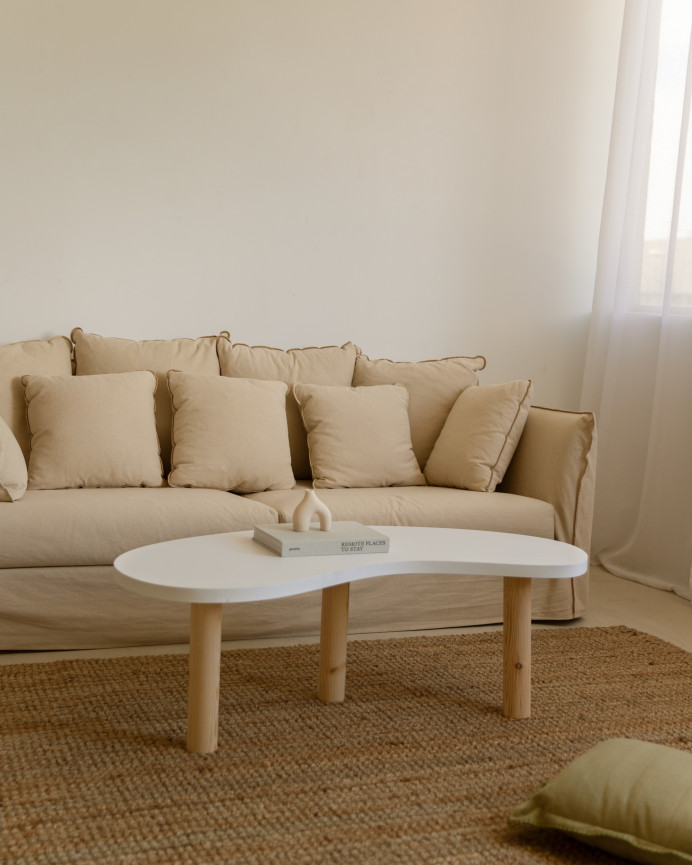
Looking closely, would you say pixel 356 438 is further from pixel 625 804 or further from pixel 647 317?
pixel 625 804

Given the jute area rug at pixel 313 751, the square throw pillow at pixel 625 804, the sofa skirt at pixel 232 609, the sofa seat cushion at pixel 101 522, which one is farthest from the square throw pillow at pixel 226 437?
the square throw pillow at pixel 625 804

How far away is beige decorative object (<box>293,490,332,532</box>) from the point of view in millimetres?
2324

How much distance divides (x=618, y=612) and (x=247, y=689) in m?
1.61

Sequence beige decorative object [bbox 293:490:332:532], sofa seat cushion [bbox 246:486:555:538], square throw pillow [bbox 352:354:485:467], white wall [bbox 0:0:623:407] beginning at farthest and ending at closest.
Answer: square throw pillow [bbox 352:354:485:467]
white wall [bbox 0:0:623:407]
sofa seat cushion [bbox 246:486:555:538]
beige decorative object [bbox 293:490:332:532]

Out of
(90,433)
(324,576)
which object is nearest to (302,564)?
(324,576)

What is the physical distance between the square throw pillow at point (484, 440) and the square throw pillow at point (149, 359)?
36.8 inches

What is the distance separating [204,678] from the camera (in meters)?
2.04

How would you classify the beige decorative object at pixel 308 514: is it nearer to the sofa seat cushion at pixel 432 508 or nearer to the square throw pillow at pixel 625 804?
the sofa seat cushion at pixel 432 508

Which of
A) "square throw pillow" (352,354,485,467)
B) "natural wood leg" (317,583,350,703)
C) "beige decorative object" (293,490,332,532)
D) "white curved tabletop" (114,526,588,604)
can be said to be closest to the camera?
"white curved tabletop" (114,526,588,604)

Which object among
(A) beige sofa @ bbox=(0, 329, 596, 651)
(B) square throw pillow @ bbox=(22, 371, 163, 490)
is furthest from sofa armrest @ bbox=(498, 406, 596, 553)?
(B) square throw pillow @ bbox=(22, 371, 163, 490)

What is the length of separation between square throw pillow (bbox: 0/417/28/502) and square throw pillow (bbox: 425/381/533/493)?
1.49m

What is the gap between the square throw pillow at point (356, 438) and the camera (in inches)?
135

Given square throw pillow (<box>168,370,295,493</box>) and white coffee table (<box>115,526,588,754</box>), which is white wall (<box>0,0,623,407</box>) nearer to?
square throw pillow (<box>168,370,295,493</box>)

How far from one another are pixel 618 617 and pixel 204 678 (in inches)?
74.5
